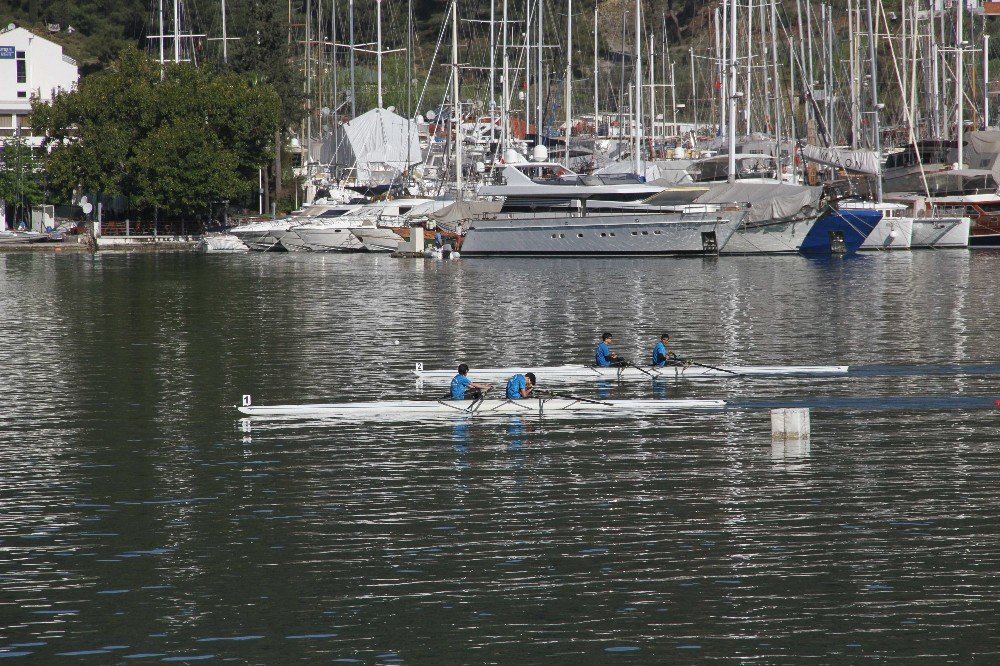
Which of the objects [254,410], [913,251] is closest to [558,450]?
[254,410]

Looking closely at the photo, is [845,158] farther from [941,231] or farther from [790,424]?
[790,424]

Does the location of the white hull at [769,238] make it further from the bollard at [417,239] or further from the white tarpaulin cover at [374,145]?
the white tarpaulin cover at [374,145]

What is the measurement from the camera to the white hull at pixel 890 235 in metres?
81.1

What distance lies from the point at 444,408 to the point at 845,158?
196 ft

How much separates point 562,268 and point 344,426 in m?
46.2

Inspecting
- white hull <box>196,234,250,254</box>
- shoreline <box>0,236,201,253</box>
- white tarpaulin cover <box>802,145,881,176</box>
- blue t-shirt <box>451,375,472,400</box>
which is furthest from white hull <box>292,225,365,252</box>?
blue t-shirt <box>451,375,472,400</box>

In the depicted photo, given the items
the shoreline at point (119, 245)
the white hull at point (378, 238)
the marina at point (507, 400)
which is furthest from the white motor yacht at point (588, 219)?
the shoreline at point (119, 245)

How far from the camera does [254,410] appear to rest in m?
28.6

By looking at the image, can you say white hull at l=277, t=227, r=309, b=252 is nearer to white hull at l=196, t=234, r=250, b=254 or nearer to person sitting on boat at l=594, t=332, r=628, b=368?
white hull at l=196, t=234, r=250, b=254

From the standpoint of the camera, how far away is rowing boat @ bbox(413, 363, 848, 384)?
33.2 meters

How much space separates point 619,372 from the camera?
33219 millimetres

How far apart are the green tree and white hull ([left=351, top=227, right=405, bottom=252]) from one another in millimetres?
24488

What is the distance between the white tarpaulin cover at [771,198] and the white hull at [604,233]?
1195 millimetres

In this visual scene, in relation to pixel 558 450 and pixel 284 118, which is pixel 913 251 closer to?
pixel 284 118
